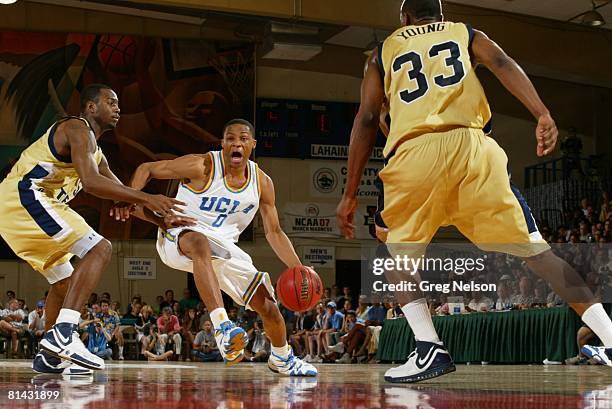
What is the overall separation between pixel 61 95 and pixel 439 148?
15.6 m

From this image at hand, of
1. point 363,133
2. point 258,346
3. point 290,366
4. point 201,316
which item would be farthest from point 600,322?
point 201,316

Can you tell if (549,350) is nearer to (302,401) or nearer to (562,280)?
(562,280)

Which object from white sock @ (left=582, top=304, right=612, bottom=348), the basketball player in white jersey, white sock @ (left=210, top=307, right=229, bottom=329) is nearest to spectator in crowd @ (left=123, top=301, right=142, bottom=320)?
the basketball player in white jersey

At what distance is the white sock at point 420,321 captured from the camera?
3.63 m

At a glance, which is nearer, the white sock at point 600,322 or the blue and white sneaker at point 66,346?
the white sock at point 600,322

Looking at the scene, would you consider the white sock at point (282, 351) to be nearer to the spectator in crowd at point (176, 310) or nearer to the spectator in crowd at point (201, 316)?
the spectator in crowd at point (201, 316)

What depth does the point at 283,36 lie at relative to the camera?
15750 mm

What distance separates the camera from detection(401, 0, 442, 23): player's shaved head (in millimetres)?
3934

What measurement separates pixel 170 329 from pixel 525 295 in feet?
23.9

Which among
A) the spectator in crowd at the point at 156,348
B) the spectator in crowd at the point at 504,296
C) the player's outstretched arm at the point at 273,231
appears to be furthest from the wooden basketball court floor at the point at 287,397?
the spectator in crowd at the point at 156,348

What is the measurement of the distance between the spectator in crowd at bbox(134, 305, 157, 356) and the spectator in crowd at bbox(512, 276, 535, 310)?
738 cm

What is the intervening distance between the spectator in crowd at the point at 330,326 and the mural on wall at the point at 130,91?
5311mm

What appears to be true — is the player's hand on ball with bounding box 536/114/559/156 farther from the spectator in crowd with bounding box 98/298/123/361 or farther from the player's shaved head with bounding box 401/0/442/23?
the spectator in crowd with bounding box 98/298/123/361

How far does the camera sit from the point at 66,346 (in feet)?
14.2
